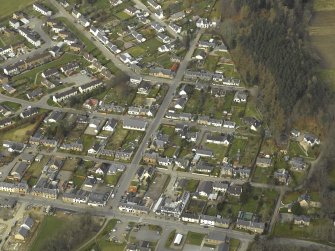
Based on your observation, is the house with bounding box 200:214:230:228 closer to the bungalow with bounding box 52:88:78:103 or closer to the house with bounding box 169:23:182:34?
the bungalow with bounding box 52:88:78:103

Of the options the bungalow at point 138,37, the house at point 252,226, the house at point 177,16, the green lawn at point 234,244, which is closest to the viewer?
the green lawn at point 234,244

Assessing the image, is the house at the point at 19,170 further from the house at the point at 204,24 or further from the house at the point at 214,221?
the house at the point at 204,24

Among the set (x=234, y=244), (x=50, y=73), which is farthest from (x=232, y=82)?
(x=234, y=244)

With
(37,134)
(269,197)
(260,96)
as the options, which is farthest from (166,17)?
(269,197)

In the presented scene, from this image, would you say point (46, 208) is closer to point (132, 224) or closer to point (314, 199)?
point (132, 224)

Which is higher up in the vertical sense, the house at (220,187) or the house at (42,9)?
the house at (220,187)

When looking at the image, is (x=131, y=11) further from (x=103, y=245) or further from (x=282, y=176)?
(x=103, y=245)

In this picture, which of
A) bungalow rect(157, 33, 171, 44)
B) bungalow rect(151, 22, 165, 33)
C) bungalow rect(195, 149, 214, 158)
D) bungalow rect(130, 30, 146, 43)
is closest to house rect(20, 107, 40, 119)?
bungalow rect(195, 149, 214, 158)

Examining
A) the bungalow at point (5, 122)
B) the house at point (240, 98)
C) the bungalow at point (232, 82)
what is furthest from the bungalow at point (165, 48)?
the bungalow at point (5, 122)
